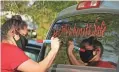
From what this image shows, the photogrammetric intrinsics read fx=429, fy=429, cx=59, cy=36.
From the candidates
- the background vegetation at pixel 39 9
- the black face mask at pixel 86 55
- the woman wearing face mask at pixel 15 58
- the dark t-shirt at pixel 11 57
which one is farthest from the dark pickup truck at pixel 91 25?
the background vegetation at pixel 39 9

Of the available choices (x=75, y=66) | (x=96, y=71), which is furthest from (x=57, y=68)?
(x=96, y=71)

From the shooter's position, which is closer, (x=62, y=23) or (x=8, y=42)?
(x=8, y=42)

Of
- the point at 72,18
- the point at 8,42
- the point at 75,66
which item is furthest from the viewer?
the point at 72,18

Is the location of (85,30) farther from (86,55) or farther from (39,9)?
(39,9)

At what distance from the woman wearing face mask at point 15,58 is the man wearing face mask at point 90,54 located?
53 cm

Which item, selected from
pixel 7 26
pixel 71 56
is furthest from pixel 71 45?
pixel 7 26

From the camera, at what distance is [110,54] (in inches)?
158

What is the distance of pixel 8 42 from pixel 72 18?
0.99 m

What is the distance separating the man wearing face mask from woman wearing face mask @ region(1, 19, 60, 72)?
0.53 metres

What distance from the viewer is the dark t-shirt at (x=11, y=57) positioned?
12.2ft

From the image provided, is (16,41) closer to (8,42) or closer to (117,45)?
(8,42)

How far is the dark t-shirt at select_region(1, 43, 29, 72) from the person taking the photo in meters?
3.71

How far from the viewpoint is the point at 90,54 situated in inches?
169

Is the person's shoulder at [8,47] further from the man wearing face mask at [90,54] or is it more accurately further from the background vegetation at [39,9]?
the background vegetation at [39,9]
